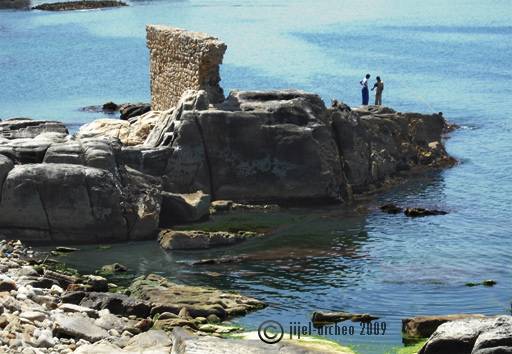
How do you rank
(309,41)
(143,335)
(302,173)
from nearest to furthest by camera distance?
(143,335) < (302,173) < (309,41)

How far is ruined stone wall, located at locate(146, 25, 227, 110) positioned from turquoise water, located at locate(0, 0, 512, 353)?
809 cm

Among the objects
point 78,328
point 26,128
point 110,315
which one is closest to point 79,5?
Answer: point 26,128

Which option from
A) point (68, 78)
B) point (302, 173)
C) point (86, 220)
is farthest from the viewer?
point (68, 78)

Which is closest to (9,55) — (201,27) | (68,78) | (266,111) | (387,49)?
(68,78)

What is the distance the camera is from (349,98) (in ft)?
239

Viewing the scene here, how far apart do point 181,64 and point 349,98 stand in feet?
78.4

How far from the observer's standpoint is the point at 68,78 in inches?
3423

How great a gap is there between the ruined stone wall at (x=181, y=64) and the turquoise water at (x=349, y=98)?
26.5ft

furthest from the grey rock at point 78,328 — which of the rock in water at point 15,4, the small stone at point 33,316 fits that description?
the rock in water at point 15,4

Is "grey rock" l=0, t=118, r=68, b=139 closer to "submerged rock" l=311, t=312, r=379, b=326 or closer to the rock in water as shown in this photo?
"submerged rock" l=311, t=312, r=379, b=326

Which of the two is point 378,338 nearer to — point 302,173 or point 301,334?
point 301,334

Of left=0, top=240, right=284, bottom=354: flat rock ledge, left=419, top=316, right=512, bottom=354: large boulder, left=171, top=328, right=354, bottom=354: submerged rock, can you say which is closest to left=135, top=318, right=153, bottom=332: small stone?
left=0, top=240, right=284, bottom=354: flat rock ledge

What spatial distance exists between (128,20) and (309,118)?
328 ft

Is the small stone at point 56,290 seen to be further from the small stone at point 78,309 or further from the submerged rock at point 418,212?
the submerged rock at point 418,212
